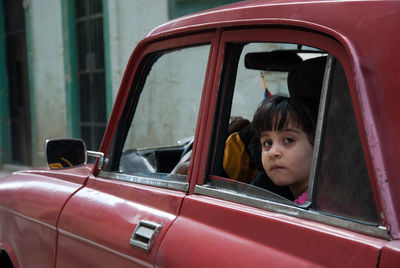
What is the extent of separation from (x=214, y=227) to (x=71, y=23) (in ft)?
27.0

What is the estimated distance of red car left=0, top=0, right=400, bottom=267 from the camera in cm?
107

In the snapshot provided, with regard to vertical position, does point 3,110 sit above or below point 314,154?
below

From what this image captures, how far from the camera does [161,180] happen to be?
172 centimetres

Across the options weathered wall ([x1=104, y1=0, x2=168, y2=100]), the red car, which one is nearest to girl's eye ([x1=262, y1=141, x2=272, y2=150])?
the red car

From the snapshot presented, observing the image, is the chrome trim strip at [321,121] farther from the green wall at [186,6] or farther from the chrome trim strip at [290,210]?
the green wall at [186,6]

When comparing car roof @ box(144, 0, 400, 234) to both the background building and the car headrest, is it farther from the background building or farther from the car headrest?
the background building

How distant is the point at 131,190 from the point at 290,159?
23.6 inches

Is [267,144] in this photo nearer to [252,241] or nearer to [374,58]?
[252,241]

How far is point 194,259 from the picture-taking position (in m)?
1.34

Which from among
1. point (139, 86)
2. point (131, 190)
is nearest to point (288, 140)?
point (131, 190)

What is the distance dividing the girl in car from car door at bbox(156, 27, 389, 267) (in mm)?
93

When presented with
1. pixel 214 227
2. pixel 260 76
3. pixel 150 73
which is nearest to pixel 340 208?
pixel 214 227

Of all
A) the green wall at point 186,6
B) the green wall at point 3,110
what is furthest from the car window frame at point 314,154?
the green wall at point 3,110

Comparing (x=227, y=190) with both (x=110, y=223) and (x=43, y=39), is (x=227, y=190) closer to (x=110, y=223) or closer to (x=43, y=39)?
(x=110, y=223)
